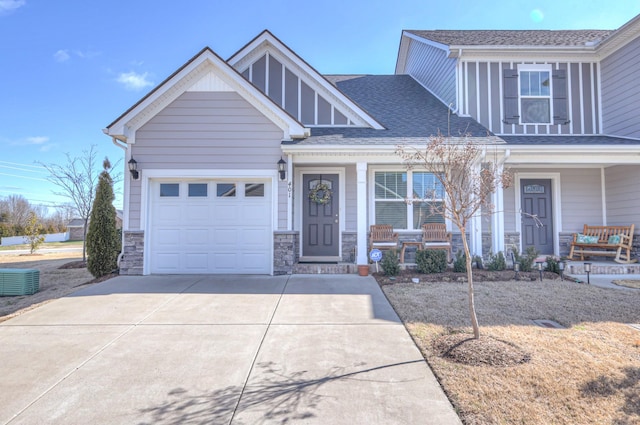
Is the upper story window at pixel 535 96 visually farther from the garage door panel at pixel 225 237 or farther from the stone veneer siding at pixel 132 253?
the stone veneer siding at pixel 132 253

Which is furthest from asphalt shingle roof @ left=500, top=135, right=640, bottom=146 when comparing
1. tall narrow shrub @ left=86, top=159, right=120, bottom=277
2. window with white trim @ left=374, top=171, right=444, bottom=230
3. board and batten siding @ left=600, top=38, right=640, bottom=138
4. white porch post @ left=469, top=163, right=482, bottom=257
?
tall narrow shrub @ left=86, top=159, right=120, bottom=277

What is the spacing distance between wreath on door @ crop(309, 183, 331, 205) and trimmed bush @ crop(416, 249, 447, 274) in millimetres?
2733

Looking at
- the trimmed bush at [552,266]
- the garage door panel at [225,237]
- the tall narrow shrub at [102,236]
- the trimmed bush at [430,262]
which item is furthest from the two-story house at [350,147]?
the trimmed bush at [430,262]

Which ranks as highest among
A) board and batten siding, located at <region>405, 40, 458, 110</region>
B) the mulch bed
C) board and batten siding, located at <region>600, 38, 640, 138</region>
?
board and batten siding, located at <region>405, 40, 458, 110</region>

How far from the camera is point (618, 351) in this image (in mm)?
3285

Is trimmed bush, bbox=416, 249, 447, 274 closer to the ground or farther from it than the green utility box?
farther from it

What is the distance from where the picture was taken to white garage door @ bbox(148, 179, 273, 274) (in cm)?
732

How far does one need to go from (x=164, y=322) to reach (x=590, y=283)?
7.50 meters

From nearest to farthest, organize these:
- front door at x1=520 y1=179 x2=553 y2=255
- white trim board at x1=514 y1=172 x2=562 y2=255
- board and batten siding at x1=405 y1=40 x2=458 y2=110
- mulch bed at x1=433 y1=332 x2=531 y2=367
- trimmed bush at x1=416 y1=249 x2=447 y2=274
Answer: mulch bed at x1=433 y1=332 x2=531 y2=367 → trimmed bush at x1=416 y1=249 x2=447 y2=274 → white trim board at x1=514 y1=172 x2=562 y2=255 → front door at x1=520 y1=179 x2=553 y2=255 → board and batten siding at x1=405 y1=40 x2=458 y2=110

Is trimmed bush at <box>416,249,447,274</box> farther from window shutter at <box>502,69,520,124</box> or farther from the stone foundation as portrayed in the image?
window shutter at <box>502,69,520,124</box>

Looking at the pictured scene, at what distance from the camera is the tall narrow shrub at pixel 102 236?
7.25 metres

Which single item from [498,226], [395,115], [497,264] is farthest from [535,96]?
[497,264]

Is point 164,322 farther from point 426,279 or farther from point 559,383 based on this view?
point 426,279

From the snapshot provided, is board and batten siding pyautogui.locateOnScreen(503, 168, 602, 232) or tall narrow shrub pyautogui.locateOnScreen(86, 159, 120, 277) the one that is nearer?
tall narrow shrub pyautogui.locateOnScreen(86, 159, 120, 277)
